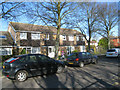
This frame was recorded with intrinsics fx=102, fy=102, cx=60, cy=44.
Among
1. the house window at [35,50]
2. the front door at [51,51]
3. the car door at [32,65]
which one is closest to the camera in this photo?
the car door at [32,65]

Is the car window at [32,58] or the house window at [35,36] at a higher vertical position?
the house window at [35,36]

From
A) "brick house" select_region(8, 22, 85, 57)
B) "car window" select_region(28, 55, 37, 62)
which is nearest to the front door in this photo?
"brick house" select_region(8, 22, 85, 57)

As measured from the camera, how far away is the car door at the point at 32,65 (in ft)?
20.0

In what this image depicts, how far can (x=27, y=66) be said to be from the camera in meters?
6.02

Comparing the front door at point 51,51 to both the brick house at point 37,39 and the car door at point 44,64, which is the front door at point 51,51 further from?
the car door at point 44,64

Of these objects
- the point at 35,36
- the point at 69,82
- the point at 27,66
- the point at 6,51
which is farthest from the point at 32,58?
the point at 35,36

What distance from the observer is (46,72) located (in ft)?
22.1

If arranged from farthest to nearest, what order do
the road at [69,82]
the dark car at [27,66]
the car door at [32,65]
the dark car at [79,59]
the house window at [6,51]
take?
the house window at [6,51] → the dark car at [79,59] → the car door at [32,65] → the dark car at [27,66] → the road at [69,82]

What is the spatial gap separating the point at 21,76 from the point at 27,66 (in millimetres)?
629

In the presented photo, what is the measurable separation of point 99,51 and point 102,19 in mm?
9663

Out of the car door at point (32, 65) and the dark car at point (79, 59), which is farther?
the dark car at point (79, 59)

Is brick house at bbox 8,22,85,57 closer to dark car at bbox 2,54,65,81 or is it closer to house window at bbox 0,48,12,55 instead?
house window at bbox 0,48,12,55

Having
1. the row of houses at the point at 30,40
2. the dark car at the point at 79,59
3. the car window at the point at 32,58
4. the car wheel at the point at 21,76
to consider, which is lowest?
the car wheel at the point at 21,76

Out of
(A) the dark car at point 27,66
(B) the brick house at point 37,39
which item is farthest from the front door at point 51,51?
(A) the dark car at point 27,66
